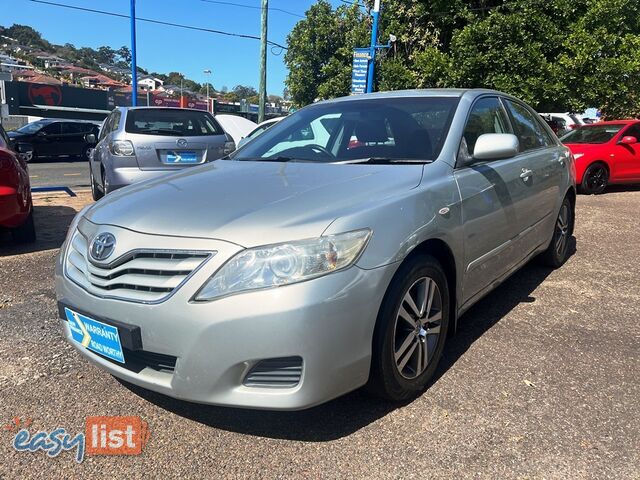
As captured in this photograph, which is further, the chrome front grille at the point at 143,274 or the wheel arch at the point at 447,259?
the wheel arch at the point at 447,259

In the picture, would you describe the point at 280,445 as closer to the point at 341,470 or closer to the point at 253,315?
the point at 341,470

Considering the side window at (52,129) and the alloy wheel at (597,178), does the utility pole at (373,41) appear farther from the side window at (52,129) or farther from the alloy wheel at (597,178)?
the side window at (52,129)

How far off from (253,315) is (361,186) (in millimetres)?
887

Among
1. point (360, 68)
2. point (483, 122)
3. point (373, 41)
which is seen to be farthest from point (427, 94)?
point (360, 68)

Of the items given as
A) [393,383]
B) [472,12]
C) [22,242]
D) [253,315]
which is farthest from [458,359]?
[472,12]

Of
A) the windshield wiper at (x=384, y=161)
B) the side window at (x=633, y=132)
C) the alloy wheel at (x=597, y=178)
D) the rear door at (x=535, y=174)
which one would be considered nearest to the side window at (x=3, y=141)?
the windshield wiper at (x=384, y=161)

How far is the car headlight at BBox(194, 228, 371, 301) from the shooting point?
2.05 m

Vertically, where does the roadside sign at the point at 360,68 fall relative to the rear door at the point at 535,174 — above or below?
above

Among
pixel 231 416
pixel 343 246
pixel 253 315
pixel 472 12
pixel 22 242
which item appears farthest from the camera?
pixel 472 12

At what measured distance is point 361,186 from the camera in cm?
255

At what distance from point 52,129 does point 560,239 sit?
19552mm

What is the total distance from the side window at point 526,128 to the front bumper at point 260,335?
8.10 feet

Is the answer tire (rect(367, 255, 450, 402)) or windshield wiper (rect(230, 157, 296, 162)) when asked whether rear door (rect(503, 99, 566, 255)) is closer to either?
tire (rect(367, 255, 450, 402))

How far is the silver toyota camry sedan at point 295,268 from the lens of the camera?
2055mm
